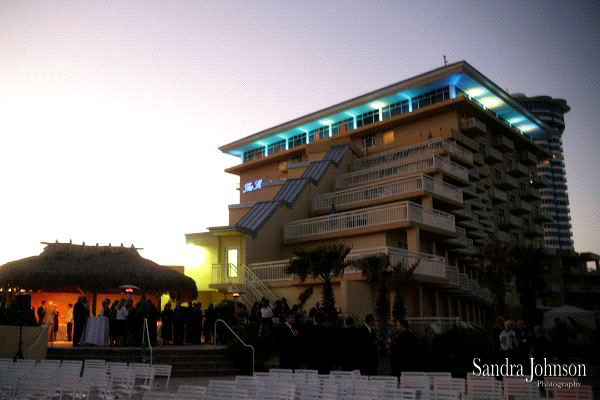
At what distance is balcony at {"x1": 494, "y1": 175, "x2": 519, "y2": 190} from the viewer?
145 feet

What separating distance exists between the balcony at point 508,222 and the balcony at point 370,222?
14894mm

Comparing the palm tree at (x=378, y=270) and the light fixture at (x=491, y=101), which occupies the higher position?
the light fixture at (x=491, y=101)

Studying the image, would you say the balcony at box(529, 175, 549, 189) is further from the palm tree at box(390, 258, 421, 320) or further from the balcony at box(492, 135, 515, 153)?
the palm tree at box(390, 258, 421, 320)

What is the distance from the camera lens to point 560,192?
509 feet

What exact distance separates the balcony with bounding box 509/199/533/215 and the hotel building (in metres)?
0.13

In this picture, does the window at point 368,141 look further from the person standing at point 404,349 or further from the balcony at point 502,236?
the person standing at point 404,349

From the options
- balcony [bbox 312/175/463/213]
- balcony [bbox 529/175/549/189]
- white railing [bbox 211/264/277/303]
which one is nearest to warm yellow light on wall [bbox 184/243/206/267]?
white railing [bbox 211/264/277/303]

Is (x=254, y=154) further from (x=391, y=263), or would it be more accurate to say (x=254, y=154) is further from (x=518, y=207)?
(x=391, y=263)

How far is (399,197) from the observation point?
30047 mm

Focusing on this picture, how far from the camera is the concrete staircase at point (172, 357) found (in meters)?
16.8

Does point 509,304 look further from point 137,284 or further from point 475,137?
point 137,284

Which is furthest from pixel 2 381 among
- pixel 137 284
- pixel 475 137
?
pixel 475 137

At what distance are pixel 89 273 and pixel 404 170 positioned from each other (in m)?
18.8

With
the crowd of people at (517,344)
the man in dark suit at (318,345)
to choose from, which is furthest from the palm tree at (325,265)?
the crowd of people at (517,344)
